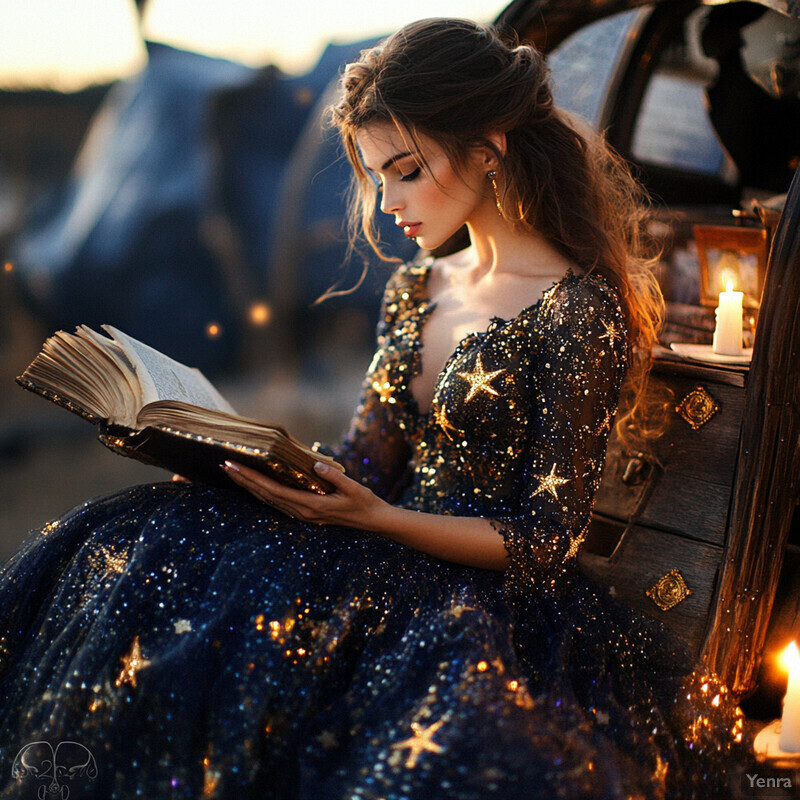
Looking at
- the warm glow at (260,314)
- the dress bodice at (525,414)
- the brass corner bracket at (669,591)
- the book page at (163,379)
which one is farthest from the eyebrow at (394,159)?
the warm glow at (260,314)

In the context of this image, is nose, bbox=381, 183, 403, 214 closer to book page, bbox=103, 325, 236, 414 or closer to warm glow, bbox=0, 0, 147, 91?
book page, bbox=103, 325, 236, 414

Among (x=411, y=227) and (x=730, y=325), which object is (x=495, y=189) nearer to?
(x=411, y=227)

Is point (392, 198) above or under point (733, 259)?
above

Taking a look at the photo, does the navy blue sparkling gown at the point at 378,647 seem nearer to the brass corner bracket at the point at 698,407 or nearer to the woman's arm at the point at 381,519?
the woman's arm at the point at 381,519

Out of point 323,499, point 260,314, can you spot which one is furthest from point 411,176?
point 260,314

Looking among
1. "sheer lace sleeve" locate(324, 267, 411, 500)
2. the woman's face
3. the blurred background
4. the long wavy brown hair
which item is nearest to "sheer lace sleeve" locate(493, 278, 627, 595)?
the long wavy brown hair

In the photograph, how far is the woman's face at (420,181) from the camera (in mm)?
1184

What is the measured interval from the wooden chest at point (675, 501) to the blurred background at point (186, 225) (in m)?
2.15

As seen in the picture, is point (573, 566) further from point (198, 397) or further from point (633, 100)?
point (633, 100)

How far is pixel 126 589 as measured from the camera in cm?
93

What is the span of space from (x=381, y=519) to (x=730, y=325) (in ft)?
2.13

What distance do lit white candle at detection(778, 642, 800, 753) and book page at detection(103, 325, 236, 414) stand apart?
2.68ft

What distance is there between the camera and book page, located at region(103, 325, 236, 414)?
1.02 meters

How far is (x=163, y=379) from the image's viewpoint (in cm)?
108
